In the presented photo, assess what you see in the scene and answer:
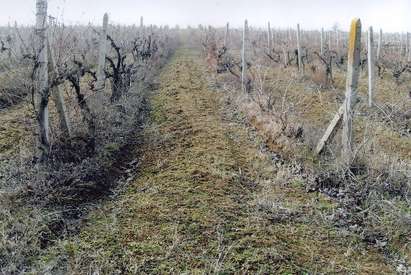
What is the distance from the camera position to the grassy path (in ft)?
12.9

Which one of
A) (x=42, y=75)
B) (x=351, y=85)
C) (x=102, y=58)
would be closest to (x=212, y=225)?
(x=351, y=85)

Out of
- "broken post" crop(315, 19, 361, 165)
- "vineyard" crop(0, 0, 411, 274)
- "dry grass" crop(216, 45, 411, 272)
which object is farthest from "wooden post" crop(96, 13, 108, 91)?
"broken post" crop(315, 19, 361, 165)

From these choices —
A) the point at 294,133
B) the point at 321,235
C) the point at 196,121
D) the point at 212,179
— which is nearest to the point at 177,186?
the point at 212,179

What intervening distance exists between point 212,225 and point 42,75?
299 centimetres

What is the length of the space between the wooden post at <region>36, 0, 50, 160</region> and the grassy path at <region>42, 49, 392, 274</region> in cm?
128

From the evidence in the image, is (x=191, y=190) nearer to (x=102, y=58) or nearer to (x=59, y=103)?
(x=59, y=103)

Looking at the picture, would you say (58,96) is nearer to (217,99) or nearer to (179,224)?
(179,224)

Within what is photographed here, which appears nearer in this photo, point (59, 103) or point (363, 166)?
point (363, 166)

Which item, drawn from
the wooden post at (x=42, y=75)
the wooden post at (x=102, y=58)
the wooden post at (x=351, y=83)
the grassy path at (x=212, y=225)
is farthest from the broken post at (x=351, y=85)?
the wooden post at (x=102, y=58)

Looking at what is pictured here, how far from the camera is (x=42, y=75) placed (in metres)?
5.52

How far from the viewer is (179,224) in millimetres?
4617

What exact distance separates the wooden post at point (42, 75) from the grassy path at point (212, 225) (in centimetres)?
128

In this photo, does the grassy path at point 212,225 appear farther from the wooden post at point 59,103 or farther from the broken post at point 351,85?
the wooden post at point 59,103

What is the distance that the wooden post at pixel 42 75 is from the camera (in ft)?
17.7
